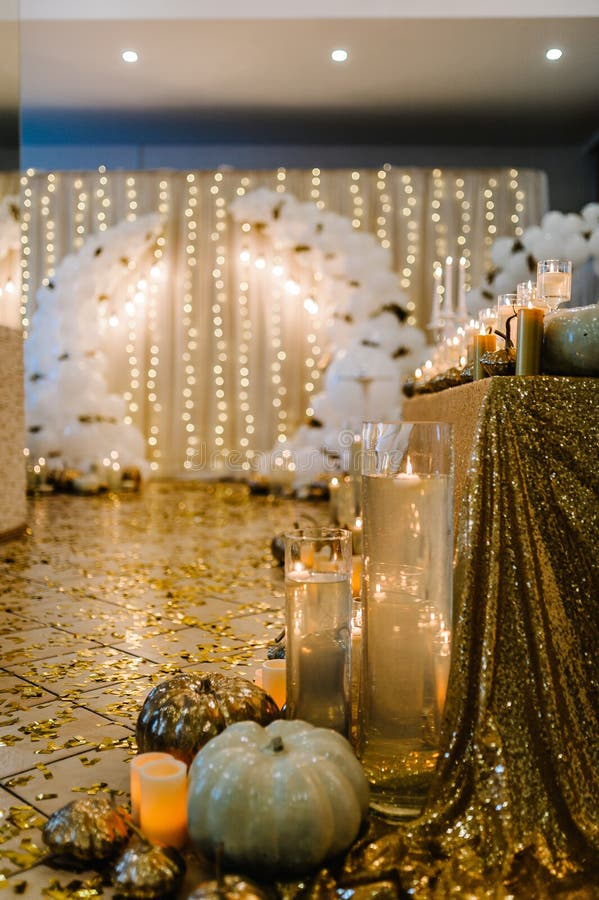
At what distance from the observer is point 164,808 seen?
1.25 metres

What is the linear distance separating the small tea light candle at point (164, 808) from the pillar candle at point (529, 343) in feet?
3.18

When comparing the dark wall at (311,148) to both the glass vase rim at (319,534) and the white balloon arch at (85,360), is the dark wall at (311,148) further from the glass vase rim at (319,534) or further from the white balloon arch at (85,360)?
the glass vase rim at (319,534)

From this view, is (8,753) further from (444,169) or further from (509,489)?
(444,169)

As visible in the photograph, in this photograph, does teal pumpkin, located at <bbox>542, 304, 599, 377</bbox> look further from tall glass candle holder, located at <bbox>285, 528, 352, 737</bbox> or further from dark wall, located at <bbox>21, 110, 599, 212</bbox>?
Answer: dark wall, located at <bbox>21, 110, 599, 212</bbox>

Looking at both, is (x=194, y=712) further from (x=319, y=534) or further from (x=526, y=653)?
(x=526, y=653)

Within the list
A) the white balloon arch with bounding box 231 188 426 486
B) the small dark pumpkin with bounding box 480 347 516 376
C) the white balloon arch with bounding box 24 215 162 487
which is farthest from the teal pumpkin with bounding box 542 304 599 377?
the white balloon arch with bounding box 24 215 162 487

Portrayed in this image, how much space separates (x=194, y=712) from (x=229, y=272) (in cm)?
629

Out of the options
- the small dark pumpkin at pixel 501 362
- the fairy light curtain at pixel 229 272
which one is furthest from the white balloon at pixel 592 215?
the small dark pumpkin at pixel 501 362

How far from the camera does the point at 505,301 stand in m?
2.10

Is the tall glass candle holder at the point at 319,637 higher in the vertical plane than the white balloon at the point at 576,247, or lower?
lower

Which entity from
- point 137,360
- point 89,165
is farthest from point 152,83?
point 137,360

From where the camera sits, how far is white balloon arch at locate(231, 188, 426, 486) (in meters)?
6.08

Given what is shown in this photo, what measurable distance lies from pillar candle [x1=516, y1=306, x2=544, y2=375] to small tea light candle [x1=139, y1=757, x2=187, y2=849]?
97cm

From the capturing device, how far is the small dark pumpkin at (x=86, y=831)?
47.3 inches
